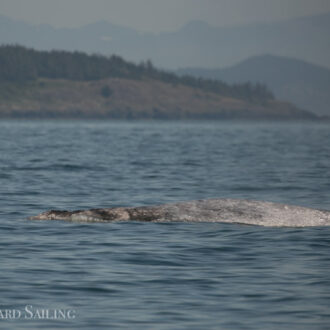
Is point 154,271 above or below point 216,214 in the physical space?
below

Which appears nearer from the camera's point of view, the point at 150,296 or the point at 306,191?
the point at 150,296

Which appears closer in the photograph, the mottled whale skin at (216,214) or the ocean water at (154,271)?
the ocean water at (154,271)

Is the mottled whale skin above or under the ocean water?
above

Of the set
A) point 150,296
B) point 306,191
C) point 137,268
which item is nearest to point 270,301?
point 150,296

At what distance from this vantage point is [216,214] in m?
21.7

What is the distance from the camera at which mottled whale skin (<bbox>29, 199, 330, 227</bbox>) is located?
2145 cm

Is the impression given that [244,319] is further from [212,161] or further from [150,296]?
[212,161]

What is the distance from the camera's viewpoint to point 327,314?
12.5m

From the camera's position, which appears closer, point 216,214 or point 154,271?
point 154,271

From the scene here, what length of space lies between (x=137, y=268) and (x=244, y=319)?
400cm

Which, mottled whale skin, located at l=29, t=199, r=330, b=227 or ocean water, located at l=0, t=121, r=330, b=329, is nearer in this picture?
ocean water, located at l=0, t=121, r=330, b=329

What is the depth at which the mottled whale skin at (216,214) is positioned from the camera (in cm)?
2145

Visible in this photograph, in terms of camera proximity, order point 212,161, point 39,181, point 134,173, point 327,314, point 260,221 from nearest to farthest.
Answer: point 327,314
point 260,221
point 39,181
point 134,173
point 212,161

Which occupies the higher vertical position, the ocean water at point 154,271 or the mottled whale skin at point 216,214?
the mottled whale skin at point 216,214
